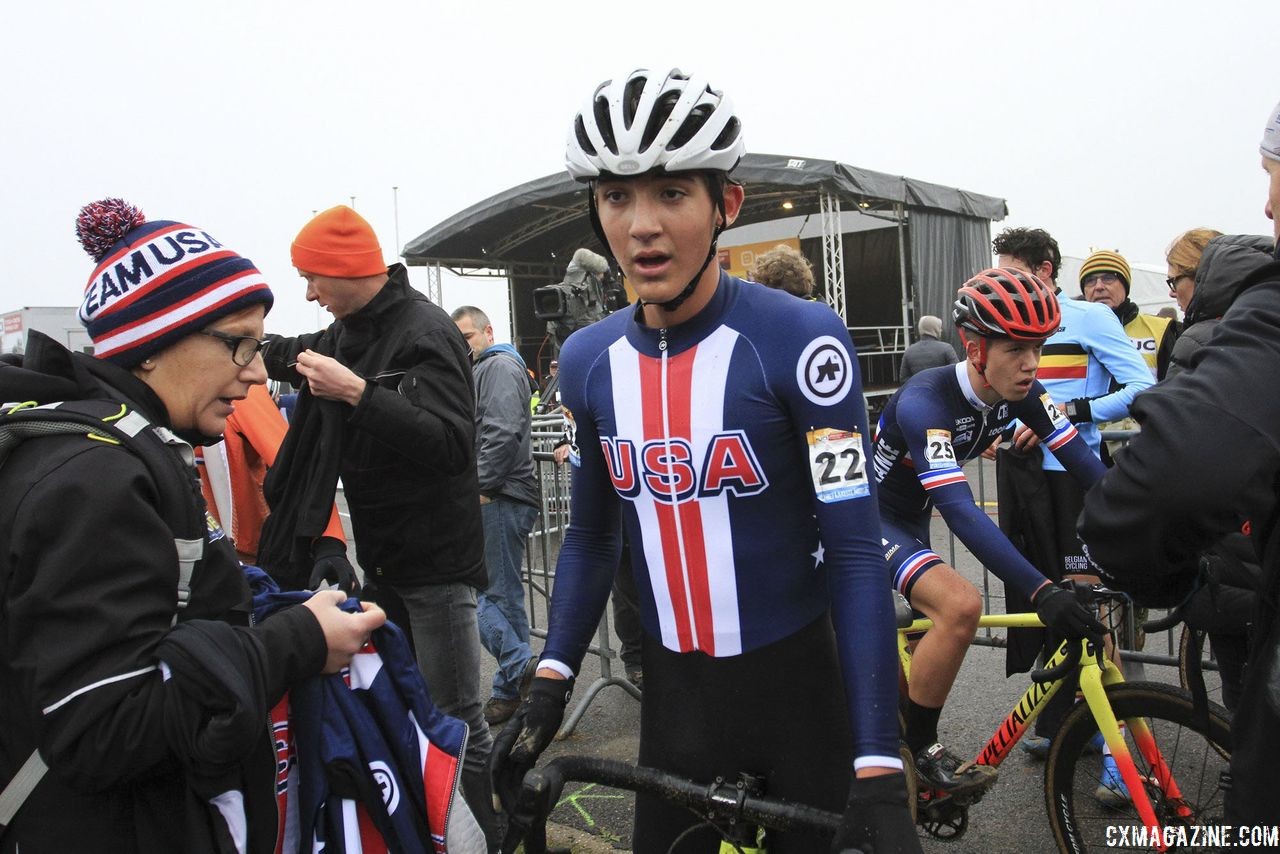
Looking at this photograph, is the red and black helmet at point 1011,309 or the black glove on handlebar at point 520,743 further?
the red and black helmet at point 1011,309

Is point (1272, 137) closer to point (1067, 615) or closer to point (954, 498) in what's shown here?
point (1067, 615)

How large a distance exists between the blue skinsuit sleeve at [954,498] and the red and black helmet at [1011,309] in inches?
14.3

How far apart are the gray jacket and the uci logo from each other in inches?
132

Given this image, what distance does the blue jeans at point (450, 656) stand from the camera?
3414 mm

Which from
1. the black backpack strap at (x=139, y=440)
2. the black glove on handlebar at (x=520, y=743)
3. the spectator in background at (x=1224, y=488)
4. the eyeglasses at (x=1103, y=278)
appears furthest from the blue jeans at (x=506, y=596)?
the spectator in background at (x=1224, y=488)

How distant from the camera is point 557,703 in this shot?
196cm

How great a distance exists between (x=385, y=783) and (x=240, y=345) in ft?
3.27

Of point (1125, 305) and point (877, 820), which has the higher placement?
point (1125, 305)

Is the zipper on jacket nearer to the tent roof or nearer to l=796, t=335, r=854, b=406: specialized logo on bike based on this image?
l=796, t=335, r=854, b=406: specialized logo on bike

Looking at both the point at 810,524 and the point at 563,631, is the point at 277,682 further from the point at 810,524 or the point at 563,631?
the point at 810,524

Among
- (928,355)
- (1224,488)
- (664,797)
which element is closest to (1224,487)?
(1224,488)

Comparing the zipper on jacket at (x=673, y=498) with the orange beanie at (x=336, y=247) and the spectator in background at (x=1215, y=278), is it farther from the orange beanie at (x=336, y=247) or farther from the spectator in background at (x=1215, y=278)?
the orange beanie at (x=336, y=247)

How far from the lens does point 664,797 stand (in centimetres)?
177

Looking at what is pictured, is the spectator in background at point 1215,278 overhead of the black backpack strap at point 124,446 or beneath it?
overhead
